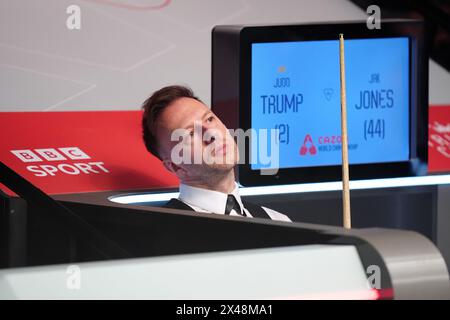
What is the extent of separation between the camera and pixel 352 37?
3203mm

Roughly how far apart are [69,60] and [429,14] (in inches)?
69.1

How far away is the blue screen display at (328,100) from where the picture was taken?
3.03 m

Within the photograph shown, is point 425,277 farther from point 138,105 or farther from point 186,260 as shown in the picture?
point 138,105

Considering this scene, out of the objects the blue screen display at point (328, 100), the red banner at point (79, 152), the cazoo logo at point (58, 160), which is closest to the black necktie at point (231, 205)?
the blue screen display at point (328, 100)

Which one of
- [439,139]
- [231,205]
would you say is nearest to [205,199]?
[231,205]

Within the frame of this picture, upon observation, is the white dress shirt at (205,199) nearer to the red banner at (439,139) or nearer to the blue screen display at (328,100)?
the blue screen display at (328,100)

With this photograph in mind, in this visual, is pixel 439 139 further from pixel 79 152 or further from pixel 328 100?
pixel 79 152

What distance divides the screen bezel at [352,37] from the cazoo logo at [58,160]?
16.8 inches

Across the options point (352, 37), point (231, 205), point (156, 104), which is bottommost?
point (231, 205)

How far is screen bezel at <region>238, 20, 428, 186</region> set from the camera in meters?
2.98

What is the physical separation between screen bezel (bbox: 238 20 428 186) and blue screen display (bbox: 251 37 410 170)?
0.05 feet

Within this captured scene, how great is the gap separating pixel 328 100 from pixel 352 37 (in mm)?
210

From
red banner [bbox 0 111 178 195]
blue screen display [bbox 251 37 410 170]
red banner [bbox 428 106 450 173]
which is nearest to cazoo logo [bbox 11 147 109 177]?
red banner [bbox 0 111 178 195]
